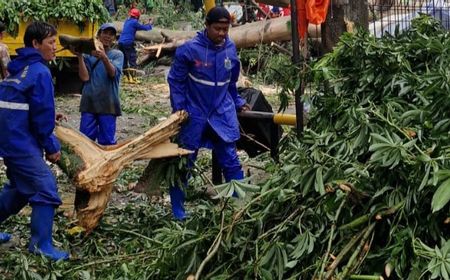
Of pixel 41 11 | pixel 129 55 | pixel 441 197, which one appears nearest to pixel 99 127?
pixel 41 11

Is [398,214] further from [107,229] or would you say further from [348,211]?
[107,229]

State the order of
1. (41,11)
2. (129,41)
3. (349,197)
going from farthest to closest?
(129,41), (41,11), (349,197)

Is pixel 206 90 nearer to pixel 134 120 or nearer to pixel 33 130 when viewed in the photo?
pixel 33 130

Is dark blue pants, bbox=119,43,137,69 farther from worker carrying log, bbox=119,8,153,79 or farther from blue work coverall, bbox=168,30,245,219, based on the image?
blue work coverall, bbox=168,30,245,219

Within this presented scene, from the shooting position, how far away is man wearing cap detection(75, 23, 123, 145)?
24.0ft

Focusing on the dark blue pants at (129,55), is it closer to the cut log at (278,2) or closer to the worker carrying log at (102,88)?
the worker carrying log at (102,88)

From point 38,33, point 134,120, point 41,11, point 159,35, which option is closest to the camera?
point 38,33

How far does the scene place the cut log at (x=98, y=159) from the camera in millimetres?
5531

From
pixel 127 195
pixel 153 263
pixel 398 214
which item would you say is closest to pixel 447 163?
pixel 398 214

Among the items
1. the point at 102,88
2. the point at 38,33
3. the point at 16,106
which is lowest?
the point at 102,88

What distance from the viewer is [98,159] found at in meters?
5.61

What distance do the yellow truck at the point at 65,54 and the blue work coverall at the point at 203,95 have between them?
536cm

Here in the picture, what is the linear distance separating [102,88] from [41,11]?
14.8 ft

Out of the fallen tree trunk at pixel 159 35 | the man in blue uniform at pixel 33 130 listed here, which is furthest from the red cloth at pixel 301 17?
the fallen tree trunk at pixel 159 35
